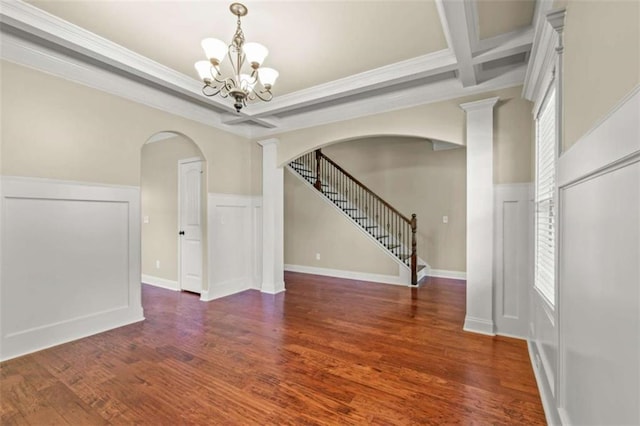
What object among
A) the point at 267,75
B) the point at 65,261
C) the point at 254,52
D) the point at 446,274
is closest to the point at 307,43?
the point at 267,75

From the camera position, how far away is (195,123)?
4191 mm

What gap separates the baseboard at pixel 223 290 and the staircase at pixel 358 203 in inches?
97.5

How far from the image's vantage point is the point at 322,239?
20.5ft

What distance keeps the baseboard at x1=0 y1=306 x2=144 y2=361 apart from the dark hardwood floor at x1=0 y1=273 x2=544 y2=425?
103mm

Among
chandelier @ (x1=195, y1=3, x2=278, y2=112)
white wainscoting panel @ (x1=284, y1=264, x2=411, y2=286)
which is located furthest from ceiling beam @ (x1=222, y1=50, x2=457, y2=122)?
white wainscoting panel @ (x1=284, y1=264, x2=411, y2=286)

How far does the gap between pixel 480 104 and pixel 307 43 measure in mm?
A: 1956

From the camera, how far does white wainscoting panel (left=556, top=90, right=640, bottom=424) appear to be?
2.72ft

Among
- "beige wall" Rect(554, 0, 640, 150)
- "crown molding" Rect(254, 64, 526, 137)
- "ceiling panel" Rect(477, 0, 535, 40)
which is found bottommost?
"beige wall" Rect(554, 0, 640, 150)

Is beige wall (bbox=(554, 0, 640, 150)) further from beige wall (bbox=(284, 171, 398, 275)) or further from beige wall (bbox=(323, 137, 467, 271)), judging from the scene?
beige wall (bbox=(323, 137, 467, 271))

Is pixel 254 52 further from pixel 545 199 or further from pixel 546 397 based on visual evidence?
pixel 546 397

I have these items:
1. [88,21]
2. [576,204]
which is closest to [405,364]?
[576,204]

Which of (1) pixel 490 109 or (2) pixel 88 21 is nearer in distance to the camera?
(2) pixel 88 21

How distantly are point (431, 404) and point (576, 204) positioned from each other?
5.14ft

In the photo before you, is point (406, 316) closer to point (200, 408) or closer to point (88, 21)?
point (200, 408)
